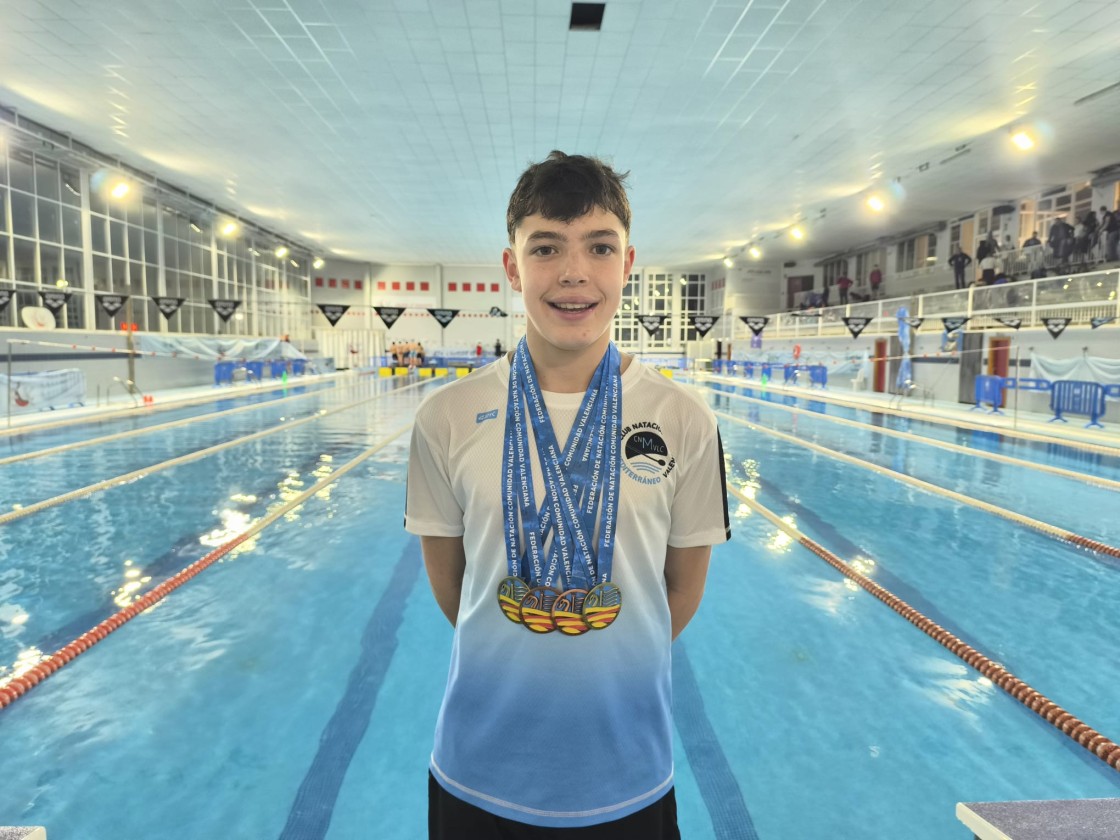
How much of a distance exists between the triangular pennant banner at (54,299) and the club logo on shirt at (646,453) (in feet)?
56.2

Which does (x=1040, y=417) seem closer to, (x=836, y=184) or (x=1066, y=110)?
(x=1066, y=110)

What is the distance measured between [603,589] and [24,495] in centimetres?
778

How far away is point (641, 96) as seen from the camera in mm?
12133

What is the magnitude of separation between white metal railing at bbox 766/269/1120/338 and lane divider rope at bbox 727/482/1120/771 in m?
12.5

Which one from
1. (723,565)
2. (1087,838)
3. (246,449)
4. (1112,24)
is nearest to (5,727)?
(1087,838)

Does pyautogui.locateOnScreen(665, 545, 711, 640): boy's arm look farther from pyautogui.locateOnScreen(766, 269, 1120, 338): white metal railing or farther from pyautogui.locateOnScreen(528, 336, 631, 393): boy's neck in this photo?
pyautogui.locateOnScreen(766, 269, 1120, 338): white metal railing

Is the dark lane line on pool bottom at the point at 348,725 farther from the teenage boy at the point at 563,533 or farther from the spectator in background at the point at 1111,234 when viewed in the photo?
the spectator in background at the point at 1111,234

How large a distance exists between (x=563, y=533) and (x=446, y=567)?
35 cm

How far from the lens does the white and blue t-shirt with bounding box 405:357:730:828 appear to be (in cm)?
125

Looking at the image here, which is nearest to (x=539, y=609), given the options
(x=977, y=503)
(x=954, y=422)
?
(x=977, y=503)

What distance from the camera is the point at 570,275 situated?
1288 millimetres

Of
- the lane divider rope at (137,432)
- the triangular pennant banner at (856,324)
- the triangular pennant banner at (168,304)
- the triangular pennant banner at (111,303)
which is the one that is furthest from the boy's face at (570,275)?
the triangular pennant banner at (856,324)

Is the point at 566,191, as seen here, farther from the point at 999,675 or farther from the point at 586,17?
the point at 586,17

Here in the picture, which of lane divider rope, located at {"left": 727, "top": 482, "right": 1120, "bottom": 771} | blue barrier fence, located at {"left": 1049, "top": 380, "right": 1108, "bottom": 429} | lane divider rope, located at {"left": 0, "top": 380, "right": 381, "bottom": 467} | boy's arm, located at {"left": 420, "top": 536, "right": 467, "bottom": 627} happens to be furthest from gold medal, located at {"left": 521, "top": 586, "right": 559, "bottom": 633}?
blue barrier fence, located at {"left": 1049, "top": 380, "right": 1108, "bottom": 429}
